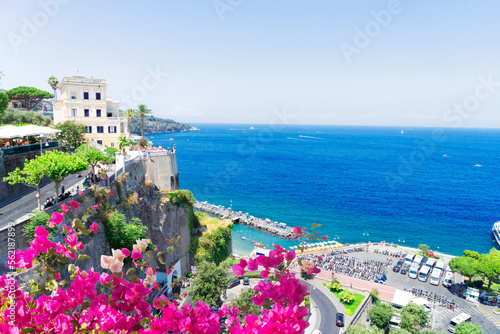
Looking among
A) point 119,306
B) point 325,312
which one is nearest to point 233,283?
A: point 325,312

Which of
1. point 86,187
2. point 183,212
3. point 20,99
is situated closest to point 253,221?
point 183,212

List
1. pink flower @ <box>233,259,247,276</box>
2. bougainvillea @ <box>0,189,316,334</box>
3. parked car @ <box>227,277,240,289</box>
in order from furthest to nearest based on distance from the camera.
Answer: parked car @ <box>227,277,240,289</box>, pink flower @ <box>233,259,247,276</box>, bougainvillea @ <box>0,189,316,334</box>

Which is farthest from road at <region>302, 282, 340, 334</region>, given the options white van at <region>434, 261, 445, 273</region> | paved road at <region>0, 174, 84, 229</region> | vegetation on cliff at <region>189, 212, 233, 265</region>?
paved road at <region>0, 174, 84, 229</region>

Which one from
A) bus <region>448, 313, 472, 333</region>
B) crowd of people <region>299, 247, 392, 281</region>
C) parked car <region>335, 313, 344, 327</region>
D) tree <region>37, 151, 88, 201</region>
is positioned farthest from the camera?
crowd of people <region>299, 247, 392, 281</region>

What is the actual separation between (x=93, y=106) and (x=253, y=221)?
39.2 m

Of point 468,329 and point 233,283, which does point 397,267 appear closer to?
point 468,329

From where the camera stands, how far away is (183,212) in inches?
1501

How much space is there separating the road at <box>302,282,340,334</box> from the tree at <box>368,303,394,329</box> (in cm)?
379

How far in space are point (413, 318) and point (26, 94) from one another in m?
76.5

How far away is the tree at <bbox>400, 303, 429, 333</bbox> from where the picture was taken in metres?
28.5

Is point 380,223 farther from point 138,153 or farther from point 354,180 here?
point 138,153

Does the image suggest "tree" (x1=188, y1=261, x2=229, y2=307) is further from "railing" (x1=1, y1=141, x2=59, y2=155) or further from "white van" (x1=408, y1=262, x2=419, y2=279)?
"white van" (x1=408, y1=262, x2=419, y2=279)

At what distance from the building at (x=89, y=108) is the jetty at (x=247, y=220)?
32.6m

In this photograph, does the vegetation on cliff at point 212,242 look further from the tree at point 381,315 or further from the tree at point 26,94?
the tree at point 26,94
